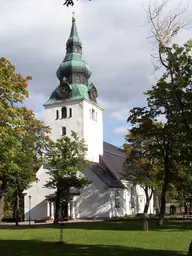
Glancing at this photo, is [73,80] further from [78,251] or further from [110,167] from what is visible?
[78,251]

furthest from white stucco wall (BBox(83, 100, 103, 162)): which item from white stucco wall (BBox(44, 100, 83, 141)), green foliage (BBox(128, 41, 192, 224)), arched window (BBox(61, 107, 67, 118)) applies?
green foliage (BBox(128, 41, 192, 224))

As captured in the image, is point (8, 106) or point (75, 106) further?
point (75, 106)

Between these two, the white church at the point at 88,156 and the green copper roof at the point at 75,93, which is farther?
the green copper roof at the point at 75,93

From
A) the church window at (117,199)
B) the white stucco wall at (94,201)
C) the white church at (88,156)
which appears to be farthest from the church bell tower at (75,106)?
the church window at (117,199)

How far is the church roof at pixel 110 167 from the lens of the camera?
57.7 m

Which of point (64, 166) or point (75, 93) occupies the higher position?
point (75, 93)

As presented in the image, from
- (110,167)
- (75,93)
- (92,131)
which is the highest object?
(75,93)

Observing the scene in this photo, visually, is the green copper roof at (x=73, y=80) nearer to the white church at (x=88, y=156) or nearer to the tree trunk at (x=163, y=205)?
the white church at (x=88, y=156)

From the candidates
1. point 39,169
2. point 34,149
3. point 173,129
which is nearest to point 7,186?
point 34,149

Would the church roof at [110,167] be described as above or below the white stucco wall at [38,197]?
above

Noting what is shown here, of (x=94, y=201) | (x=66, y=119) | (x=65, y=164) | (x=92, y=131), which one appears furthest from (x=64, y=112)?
(x=65, y=164)

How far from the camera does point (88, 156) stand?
2370 inches

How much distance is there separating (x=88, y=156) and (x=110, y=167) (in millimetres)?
6141

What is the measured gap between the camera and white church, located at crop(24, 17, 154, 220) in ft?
184
